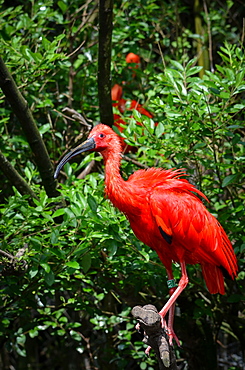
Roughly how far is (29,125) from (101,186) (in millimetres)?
595

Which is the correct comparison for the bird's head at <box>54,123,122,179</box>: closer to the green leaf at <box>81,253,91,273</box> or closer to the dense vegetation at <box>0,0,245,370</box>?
the dense vegetation at <box>0,0,245,370</box>

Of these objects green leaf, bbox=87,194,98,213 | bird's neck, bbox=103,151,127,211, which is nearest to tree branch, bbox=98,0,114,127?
bird's neck, bbox=103,151,127,211

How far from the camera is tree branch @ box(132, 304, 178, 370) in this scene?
7.74 ft

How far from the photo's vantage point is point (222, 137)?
3.58 meters

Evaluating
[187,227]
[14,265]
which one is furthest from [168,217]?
[14,265]

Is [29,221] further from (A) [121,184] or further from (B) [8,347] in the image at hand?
(B) [8,347]

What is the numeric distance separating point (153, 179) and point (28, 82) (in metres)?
1.25

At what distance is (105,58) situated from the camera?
134 inches

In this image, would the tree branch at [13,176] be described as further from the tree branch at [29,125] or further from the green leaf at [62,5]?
the green leaf at [62,5]

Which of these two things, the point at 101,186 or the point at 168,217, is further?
the point at 101,186

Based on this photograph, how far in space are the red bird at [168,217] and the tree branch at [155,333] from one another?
0.42 meters

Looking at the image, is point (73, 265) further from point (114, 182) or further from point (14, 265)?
point (114, 182)

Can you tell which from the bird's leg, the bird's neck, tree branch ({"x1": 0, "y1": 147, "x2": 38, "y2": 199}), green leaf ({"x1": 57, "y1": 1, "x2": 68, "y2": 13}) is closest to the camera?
the bird's leg

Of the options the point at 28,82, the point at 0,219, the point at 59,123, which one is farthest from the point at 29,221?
the point at 59,123
